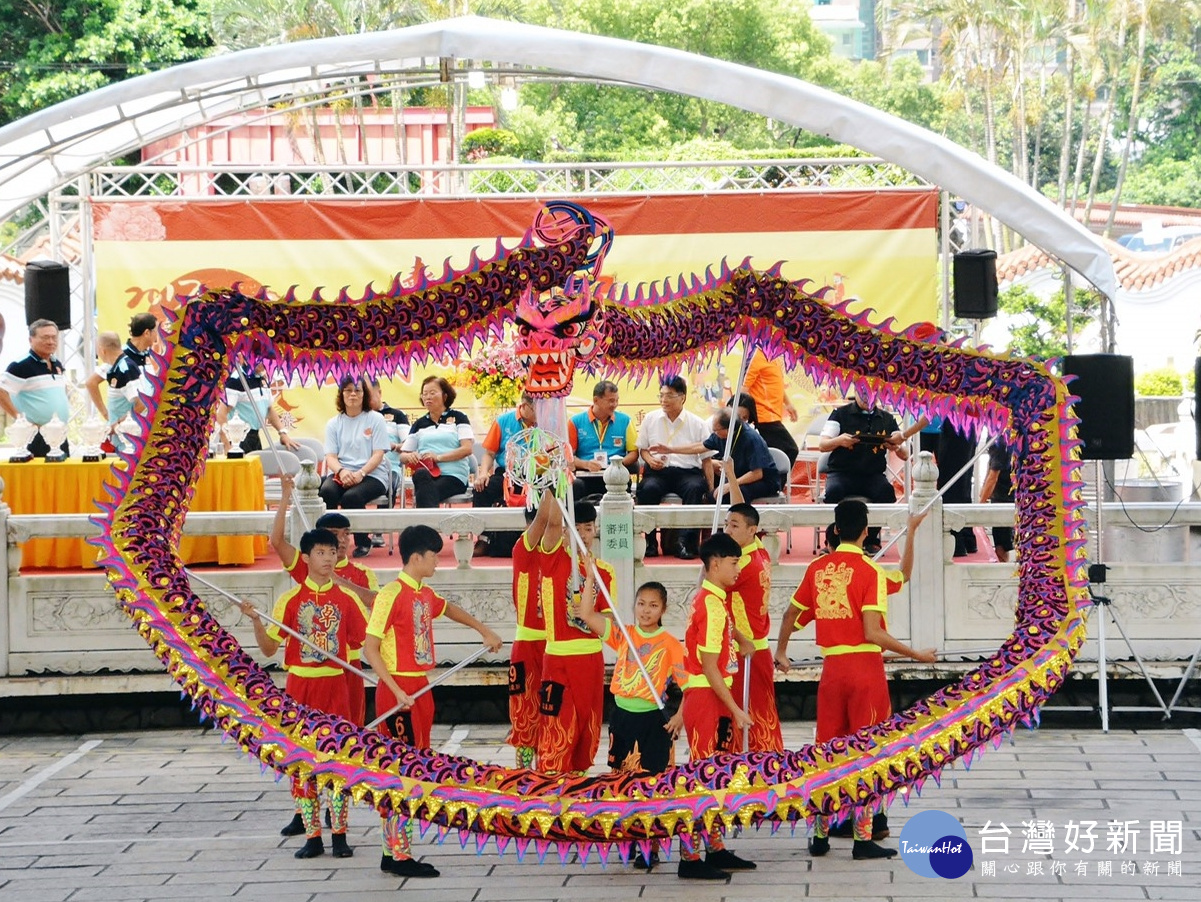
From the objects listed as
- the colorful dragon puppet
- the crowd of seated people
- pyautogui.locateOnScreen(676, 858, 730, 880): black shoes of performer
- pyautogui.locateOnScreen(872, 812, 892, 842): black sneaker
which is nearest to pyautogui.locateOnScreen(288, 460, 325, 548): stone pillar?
the crowd of seated people

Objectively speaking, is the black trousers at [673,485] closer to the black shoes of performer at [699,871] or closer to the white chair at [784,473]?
the white chair at [784,473]

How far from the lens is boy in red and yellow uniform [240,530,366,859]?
7.08m

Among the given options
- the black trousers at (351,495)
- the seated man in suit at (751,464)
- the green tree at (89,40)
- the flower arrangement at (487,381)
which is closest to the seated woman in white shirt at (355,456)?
the black trousers at (351,495)

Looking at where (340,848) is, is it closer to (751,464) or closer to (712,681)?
(712,681)

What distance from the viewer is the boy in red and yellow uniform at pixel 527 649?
24.6 ft

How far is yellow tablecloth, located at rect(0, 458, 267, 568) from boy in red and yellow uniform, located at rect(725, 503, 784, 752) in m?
3.85

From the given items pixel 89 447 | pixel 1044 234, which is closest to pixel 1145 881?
pixel 1044 234

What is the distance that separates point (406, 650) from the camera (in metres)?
6.95

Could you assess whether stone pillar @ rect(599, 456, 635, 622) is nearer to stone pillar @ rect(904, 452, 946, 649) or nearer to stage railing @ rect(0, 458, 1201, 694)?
stage railing @ rect(0, 458, 1201, 694)

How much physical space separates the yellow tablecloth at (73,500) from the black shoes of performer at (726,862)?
4.29m

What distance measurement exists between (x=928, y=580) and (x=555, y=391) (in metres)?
3.24

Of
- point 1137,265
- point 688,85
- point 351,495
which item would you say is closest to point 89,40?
point 1137,265

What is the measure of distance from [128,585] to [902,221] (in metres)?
7.83

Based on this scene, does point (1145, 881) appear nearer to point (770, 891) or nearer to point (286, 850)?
point (770, 891)
